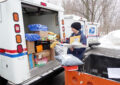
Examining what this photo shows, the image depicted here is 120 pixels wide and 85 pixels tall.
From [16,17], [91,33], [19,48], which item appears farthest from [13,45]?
[91,33]

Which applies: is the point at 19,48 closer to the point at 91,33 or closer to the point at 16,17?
the point at 16,17

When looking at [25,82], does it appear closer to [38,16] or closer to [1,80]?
[1,80]

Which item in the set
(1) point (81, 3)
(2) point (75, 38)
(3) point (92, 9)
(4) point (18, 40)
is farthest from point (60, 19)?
(1) point (81, 3)

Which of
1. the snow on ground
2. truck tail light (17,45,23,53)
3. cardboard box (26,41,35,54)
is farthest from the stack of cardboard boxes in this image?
the snow on ground

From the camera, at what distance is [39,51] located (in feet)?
9.86

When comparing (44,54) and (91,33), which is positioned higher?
(91,33)

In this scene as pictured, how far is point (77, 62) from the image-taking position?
154cm

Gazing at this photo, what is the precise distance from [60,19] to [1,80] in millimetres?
2541

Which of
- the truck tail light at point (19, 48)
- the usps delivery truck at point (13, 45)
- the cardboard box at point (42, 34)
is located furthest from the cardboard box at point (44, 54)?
the truck tail light at point (19, 48)

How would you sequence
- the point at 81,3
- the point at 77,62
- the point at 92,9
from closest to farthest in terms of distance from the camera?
the point at 77,62 → the point at 92,9 → the point at 81,3

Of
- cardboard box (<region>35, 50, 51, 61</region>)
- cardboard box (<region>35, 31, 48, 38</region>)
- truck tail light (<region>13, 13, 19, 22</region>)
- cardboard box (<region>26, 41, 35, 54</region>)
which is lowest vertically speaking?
cardboard box (<region>35, 50, 51, 61</region>)

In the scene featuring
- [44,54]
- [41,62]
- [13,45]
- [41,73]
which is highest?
[13,45]

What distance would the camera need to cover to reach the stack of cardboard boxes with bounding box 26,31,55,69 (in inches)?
108

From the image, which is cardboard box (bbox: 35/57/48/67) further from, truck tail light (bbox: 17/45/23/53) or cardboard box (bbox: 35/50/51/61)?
truck tail light (bbox: 17/45/23/53)
